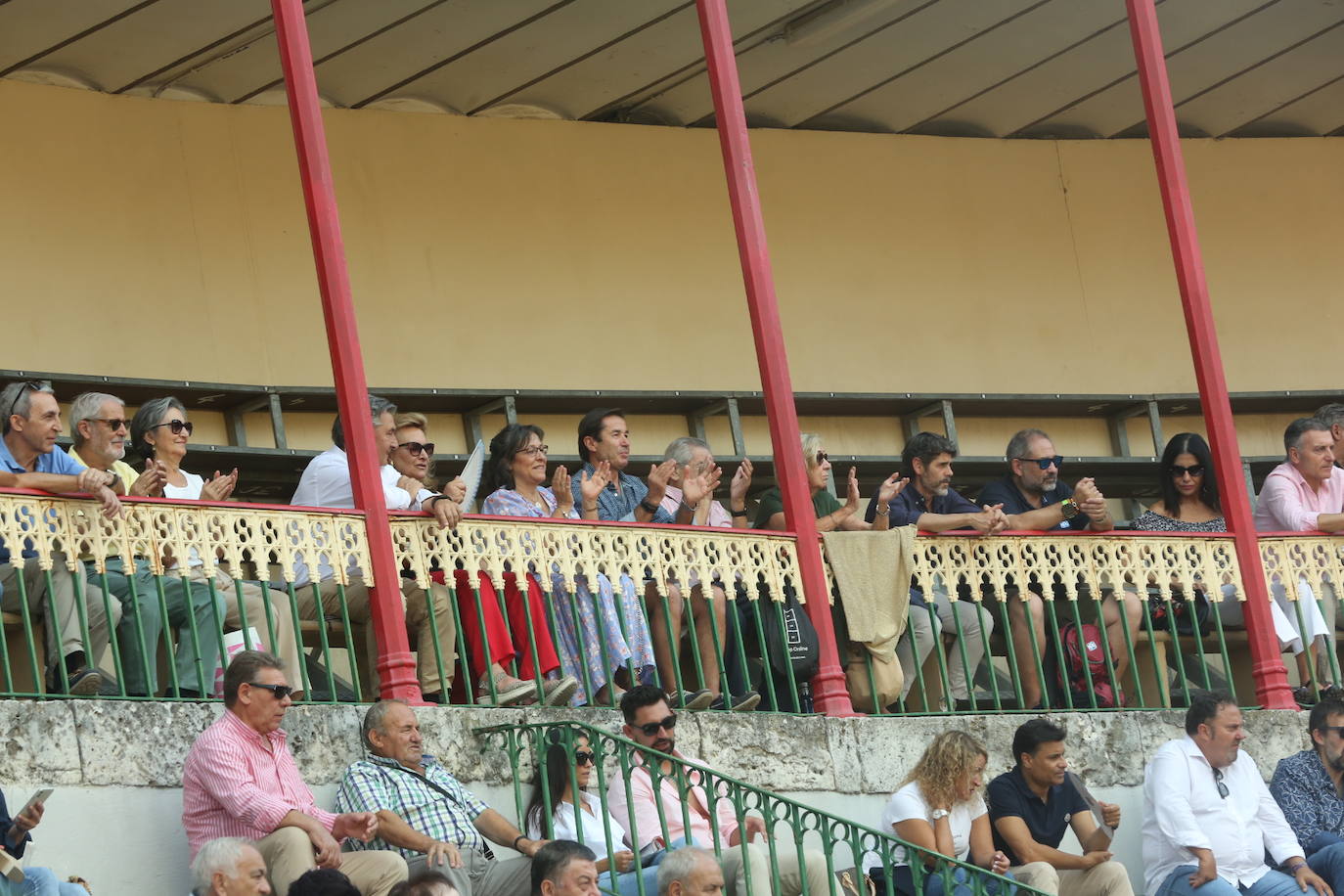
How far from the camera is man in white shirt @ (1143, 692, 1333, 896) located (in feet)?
28.3

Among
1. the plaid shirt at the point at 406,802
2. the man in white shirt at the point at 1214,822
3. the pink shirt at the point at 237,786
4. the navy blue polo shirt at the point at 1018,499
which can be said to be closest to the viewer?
the pink shirt at the point at 237,786

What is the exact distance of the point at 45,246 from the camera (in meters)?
11.5

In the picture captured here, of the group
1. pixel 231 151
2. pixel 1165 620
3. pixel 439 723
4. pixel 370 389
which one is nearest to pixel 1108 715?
pixel 1165 620

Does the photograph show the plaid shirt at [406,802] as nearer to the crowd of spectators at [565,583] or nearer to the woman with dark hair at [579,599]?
Answer: the crowd of spectators at [565,583]

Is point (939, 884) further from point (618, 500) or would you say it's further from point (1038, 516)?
point (618, 500)

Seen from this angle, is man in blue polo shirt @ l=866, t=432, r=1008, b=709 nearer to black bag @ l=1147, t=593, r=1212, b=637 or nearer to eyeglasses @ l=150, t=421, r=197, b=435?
black bag @ l=1147, t=593, r=1212, b=637

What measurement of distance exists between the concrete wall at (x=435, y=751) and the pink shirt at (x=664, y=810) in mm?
413

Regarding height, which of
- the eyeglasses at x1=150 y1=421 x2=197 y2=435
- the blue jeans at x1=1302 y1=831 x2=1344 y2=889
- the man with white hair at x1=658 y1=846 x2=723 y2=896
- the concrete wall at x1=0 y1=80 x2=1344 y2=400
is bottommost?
the blue jeans at x1=1302 y1=831 x2=1344 y2=889

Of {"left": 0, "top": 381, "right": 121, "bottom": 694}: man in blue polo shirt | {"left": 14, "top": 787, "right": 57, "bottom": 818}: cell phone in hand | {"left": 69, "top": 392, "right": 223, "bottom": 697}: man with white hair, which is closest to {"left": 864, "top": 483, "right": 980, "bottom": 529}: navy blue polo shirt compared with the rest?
{"left": 69, "top": 392, "right": 223, "bottom": 697}: man with white hair

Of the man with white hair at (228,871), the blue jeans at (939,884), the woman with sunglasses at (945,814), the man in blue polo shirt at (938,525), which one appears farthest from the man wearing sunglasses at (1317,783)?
the man with white hair at (228,871)

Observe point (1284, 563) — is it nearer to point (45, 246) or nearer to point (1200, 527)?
point (1200, 527)

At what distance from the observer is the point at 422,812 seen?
759 centimetres

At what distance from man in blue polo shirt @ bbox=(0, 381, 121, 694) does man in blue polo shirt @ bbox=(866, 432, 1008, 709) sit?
3317 mm

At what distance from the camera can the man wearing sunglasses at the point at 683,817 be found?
775cm
